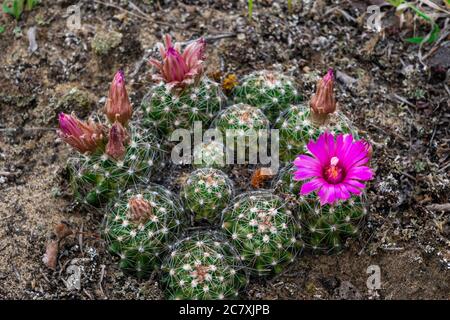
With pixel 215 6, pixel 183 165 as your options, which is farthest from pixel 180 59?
pixel 215 6

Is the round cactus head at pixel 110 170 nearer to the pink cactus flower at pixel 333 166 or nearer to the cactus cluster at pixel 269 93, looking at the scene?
the cactus cluster at pixel 269 93

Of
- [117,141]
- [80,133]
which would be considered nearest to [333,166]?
[117,141]

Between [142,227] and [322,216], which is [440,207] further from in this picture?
[142,227]

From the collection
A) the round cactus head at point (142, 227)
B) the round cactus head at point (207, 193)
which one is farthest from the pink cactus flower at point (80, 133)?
the round cactus head at point (207, 193)

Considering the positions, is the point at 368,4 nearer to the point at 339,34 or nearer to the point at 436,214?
the point at 339,34

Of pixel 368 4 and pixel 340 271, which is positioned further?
pixel 368 4

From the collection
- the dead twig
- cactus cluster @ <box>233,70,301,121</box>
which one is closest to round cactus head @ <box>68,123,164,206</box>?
cactus cluster @ <box>233,70,301,121</box>
